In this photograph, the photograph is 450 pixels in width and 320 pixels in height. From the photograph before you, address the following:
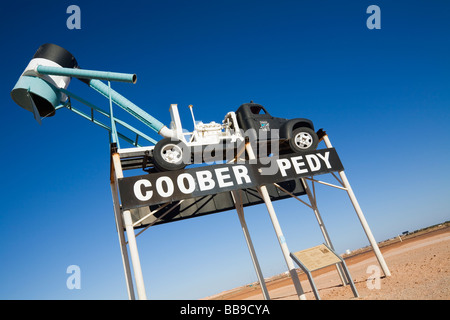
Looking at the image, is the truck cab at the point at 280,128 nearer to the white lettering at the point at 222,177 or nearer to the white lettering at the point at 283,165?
the white lettering at the point at 283,165

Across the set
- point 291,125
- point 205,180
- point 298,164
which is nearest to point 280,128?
point 291,125

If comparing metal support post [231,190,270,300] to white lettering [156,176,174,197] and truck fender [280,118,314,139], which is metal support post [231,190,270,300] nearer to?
truck fender [280,118,314,139]

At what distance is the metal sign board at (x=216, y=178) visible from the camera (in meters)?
8.34

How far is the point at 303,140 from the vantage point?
1136 centimetres

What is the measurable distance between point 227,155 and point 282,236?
383 cm

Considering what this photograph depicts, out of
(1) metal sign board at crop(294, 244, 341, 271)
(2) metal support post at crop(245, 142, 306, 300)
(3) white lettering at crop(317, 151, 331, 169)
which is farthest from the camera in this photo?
(3) white lettering at crop(317, 151, 331, 169)

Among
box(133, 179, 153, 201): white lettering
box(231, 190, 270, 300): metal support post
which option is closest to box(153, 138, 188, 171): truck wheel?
box(133, 179, 153, 201): white lettering

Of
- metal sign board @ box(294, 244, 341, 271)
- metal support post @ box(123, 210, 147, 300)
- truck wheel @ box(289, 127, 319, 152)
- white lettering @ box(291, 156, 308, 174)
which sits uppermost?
truck wheel @ box(289, 127, 319, 152)

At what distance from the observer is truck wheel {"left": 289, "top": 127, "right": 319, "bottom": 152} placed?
11049 mm

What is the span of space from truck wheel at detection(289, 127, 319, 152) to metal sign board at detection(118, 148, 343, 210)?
393 millimetres

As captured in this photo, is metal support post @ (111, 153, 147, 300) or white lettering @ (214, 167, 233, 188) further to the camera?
white lettering @ (214, 167, 233, 188)
